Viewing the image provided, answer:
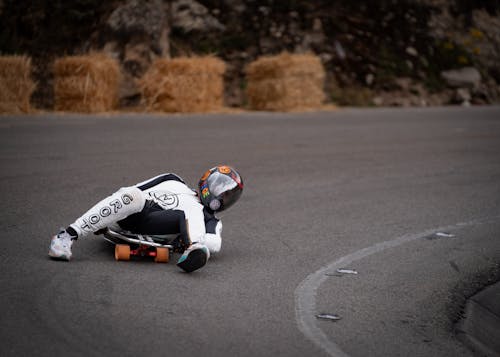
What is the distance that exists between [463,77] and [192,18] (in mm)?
10387

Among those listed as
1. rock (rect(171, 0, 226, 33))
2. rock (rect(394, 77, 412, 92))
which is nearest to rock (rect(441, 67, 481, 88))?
rock (rect(394, 77, 412, 92))

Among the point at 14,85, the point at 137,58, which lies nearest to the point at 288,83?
the point at 137,58

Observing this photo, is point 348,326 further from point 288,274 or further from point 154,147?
point 154,147

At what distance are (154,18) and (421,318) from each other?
19.5 m

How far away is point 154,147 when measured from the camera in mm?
12219

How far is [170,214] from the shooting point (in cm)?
574

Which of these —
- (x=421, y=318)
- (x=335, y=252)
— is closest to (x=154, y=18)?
(x=335, y=252)

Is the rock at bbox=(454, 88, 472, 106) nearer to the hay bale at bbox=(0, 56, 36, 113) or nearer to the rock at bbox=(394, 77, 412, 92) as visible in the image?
the rock at bbox=(394, 77, 412, 92)

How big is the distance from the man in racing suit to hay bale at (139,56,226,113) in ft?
41.3

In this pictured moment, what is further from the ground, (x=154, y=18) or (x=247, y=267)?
(x=154, y=18)

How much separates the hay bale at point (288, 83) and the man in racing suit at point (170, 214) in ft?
48.5

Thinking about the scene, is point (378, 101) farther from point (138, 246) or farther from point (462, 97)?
point (138, 246)

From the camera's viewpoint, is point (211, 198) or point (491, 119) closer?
point (211, 198)

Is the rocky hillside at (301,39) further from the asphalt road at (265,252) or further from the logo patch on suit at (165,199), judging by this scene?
the logo patch on suit at (165,199)
